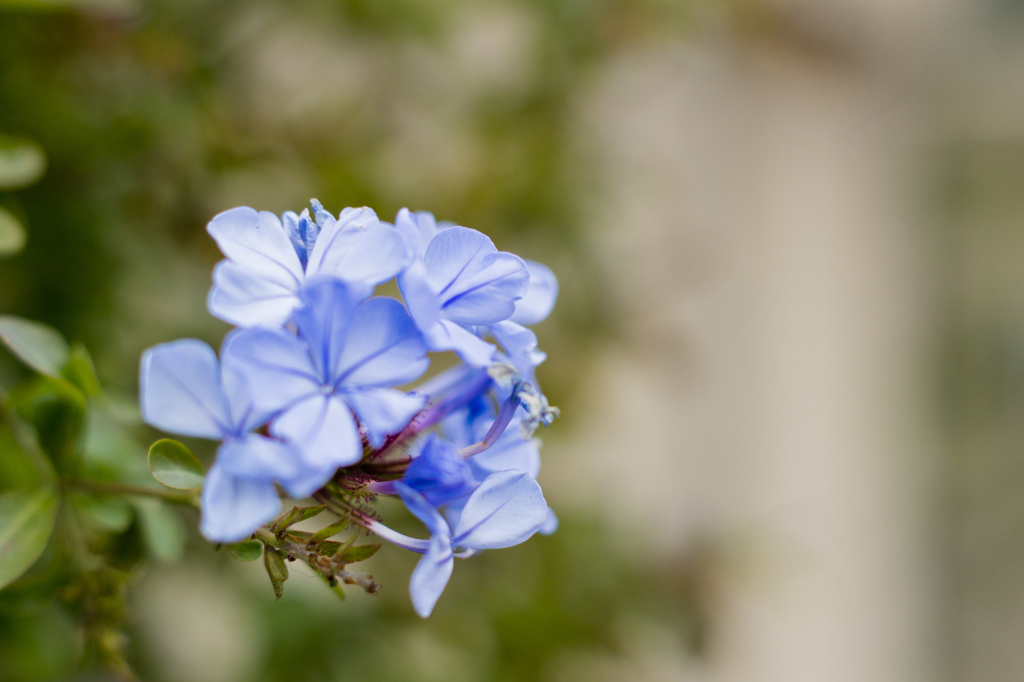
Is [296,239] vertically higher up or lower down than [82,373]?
higher up

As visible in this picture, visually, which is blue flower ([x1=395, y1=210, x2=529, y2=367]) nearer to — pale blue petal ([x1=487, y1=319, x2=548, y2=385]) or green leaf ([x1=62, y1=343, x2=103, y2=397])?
pale blue petal ([x1=487, y1=319, x2=548, y2=385])

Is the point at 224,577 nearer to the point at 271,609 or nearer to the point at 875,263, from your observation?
the point at 271,609

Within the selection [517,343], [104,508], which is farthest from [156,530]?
[517,343]

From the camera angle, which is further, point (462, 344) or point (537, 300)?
point (537, 300)

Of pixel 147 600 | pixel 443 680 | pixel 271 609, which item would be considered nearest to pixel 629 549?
pixel 443 680

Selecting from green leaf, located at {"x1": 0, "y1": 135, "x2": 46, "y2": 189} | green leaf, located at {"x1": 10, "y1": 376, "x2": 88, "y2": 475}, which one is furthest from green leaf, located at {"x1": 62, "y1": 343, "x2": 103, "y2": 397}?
green leaf, located at {"x1": 0, "y1": 135, "x2": 46, "y2": 189}

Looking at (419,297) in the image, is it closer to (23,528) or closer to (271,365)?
(271,365)

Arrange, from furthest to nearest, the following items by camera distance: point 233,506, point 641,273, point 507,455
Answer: point 641,273, point 507,455, point 233,506
